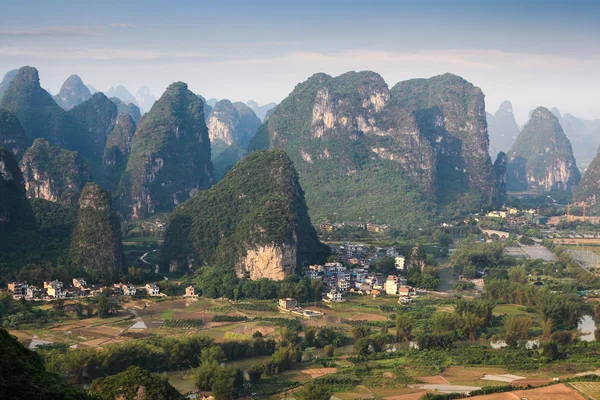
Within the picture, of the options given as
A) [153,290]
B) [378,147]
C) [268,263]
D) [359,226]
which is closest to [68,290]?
[153,290]

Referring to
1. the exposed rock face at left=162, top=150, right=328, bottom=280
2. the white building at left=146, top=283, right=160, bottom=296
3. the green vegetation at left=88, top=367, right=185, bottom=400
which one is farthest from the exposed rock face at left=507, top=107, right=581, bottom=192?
the green vegetation at left=88, top=367, right=185, bottom=400

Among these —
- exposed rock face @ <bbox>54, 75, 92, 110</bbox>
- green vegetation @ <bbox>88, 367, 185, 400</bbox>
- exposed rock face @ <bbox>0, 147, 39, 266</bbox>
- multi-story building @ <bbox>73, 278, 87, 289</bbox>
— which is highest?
exposed rock face @ <bbox>54, 75, 92, 110</bbox>

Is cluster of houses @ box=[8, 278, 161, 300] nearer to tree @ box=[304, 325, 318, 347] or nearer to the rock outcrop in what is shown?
tree @ box=[304, 325, 318, 347]

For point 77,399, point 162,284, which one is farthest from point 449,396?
point 162,284

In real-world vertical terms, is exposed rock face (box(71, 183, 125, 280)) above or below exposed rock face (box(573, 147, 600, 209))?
below

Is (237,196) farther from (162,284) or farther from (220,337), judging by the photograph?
(220,337)

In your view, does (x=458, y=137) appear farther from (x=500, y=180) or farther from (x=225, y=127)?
(x=225, y=127)
